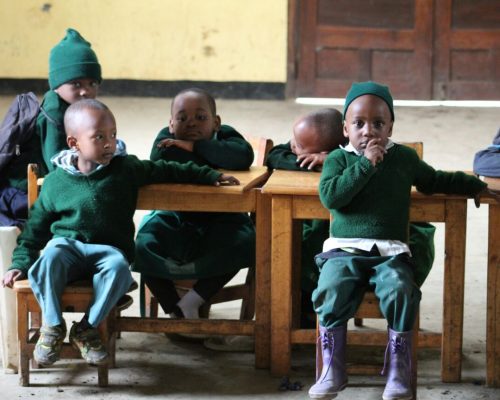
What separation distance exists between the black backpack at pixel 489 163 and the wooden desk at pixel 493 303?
6.7 inches

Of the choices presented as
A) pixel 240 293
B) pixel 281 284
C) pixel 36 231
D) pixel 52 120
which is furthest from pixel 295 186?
pixel 52 120

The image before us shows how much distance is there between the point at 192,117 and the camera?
447cm

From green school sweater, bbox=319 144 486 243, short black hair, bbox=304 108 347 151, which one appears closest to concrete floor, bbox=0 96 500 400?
green school sweater, bbox=319 144 486 243

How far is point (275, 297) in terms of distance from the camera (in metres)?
4.06

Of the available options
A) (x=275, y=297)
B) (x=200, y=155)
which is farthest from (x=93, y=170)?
(x=275, y=297)

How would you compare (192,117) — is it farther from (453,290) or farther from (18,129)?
(453,290)

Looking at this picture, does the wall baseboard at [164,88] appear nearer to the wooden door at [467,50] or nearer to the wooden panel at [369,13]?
the wooden panel at [369,13]

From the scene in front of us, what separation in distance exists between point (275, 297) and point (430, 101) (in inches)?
314

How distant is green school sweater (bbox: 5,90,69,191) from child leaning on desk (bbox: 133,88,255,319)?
1.38 ft

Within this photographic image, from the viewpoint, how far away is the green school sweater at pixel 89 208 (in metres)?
3.94

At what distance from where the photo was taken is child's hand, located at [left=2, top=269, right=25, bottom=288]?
153 inches

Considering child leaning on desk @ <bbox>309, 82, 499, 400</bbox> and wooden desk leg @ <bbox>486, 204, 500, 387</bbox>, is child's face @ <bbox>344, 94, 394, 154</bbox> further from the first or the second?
wooden desk leg @ <bbox>486, 204, 500, 387</bbox>

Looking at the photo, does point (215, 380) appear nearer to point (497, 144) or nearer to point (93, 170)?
point (93, 170)

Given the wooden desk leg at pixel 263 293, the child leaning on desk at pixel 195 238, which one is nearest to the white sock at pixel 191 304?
the child leaning on desk at pixel 195 238
